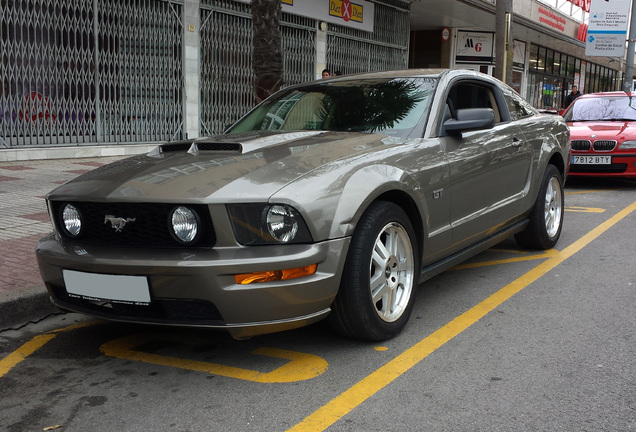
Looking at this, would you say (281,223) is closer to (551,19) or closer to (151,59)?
(151,59)

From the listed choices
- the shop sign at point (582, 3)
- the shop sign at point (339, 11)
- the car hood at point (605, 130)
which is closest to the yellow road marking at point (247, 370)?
the car hood at point (605, 130)

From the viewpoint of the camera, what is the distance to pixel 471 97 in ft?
15.9

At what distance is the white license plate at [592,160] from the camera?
9984 millimetres

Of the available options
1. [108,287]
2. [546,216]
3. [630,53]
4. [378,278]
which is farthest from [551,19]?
[108,287]

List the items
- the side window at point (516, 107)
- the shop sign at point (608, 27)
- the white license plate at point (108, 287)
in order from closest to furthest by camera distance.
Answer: the white license plate at point (108, 287) → the side window at point (516, 107) → the shop sign at point (608, 27)

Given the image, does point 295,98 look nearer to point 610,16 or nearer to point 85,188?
point 85,188

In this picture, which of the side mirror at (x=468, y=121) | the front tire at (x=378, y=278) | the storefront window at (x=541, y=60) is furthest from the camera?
the storefront window at (x=541, y=60)

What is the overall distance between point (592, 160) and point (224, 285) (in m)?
8.65

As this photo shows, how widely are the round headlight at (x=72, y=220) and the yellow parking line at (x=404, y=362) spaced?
4.97ft

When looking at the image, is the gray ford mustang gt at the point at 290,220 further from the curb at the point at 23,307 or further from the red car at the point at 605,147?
the red car at the point at 605,147

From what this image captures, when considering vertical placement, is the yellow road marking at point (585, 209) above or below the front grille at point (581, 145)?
below

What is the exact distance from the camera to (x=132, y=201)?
3.03 meters

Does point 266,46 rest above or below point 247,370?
above

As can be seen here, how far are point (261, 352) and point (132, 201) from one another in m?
1.05
